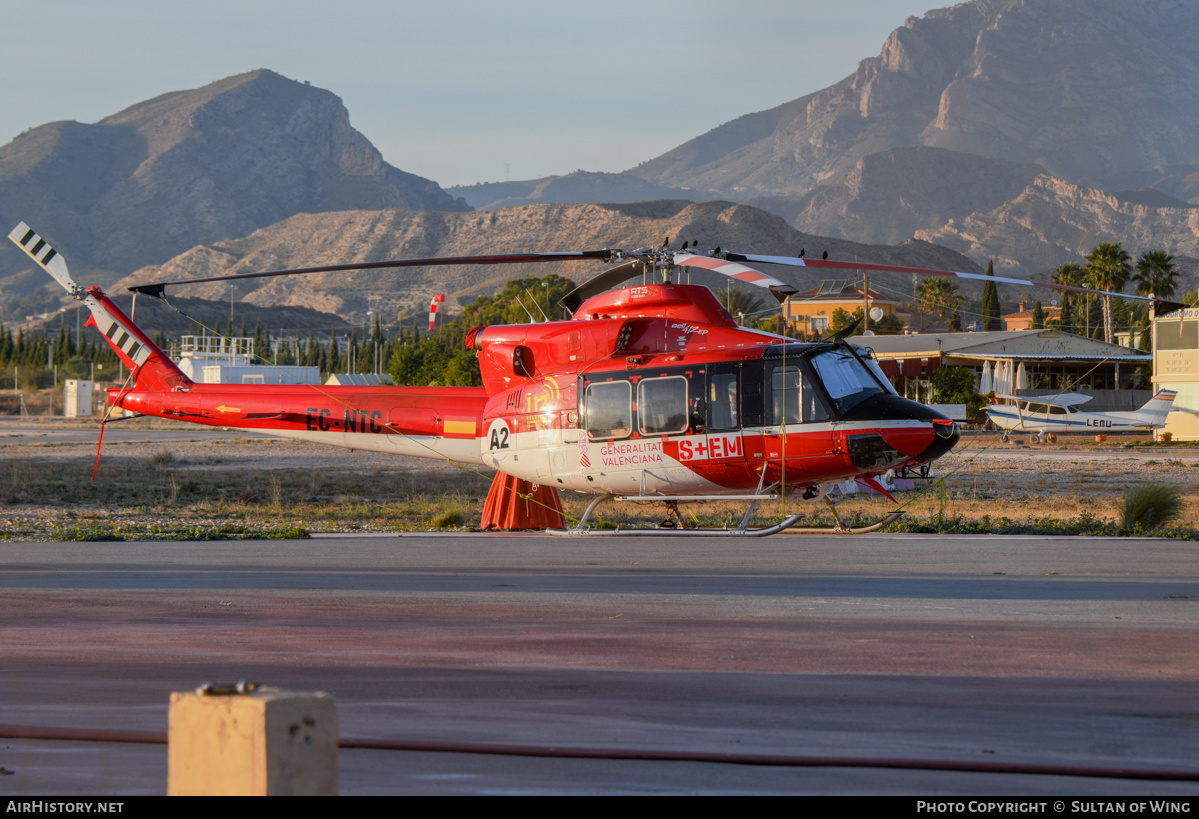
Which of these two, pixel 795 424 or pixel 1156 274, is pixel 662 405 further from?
pixel 1156 274

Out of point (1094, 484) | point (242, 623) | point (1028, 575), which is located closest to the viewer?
point (242, 623)

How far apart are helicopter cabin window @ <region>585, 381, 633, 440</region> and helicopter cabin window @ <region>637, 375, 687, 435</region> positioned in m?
0.22

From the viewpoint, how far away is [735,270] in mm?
15688

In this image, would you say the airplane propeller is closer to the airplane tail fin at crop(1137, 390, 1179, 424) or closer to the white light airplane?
the airplane tail fin at crop(1137, 390, 1179, 424)

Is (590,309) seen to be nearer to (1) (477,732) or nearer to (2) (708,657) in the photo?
(2) (708,657)

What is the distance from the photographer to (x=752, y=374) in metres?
16.3

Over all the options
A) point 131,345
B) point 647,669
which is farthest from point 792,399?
point 131,345

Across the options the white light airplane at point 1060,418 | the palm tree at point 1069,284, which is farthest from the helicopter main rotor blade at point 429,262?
the palm tree at point 1069,284

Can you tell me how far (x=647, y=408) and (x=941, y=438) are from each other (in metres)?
4.39

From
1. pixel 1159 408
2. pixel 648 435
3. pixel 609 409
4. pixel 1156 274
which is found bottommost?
pixel 1159 408

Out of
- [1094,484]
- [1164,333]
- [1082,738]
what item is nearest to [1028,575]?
[1082,738]

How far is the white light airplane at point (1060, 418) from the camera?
6244 centimetres

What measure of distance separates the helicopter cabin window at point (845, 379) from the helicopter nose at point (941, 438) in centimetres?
110

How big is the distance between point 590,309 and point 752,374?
3.57 m
